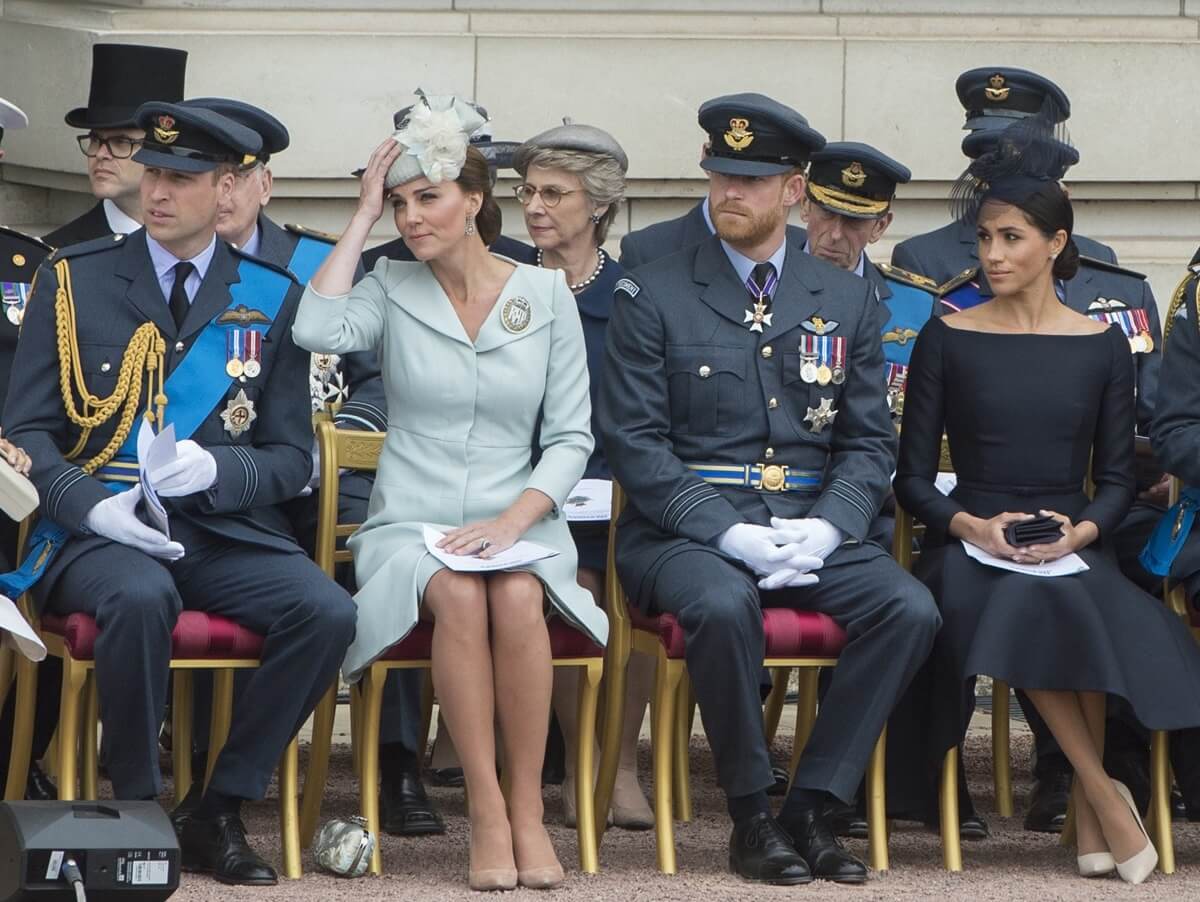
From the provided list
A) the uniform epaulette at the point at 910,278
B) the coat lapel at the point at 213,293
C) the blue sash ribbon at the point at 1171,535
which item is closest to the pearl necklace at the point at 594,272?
the uniform epaulette at the point at 910,278

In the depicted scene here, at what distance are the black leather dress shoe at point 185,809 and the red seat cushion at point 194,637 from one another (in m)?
0.36

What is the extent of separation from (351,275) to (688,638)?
1051 millimetres

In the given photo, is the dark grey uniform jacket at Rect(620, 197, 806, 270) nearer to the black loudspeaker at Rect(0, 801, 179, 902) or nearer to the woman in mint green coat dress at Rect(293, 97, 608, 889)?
the woman in mint green coat dress at Rect(293, 97, 608, 889)

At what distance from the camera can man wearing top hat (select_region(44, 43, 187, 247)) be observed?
662cm

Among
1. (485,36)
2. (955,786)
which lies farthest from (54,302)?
(485,36)

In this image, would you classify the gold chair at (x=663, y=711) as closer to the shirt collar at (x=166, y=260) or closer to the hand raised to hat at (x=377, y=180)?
the hand raised to hat at (x=377, y=180)

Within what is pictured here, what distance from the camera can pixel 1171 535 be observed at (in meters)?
5.96

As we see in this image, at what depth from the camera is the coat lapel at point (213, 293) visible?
569 cm

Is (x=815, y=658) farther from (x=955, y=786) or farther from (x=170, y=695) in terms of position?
(x=170, y=695)

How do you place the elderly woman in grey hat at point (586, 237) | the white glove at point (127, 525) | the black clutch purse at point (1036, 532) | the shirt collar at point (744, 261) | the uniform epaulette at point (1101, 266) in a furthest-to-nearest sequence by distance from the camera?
the uniform epaulette at point (1101, 266) < the elderly woman in grey hat at point (586, 237) < the shirt collar at point (744, 261) < the black clutch purse at point (1036, 532) < the white glove at point (127, 525)

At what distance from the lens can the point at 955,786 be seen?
19.0 ft

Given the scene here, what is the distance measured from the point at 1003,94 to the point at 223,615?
280 centimetres

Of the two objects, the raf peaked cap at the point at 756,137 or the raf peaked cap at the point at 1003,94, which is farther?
the raf peaked cap at the point at 1003,94

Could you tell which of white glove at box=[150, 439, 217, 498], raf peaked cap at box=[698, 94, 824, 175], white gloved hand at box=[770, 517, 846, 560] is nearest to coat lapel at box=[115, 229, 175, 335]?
white glove at box=[150, 439, 217, 498]
